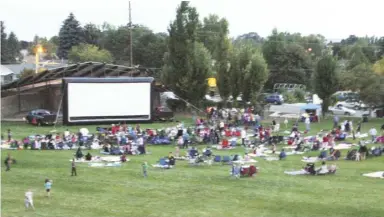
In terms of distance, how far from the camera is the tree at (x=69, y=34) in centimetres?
9801

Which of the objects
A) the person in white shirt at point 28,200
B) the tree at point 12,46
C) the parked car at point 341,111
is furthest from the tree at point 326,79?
the tree at point 12,46

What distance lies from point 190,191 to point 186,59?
1137 inches

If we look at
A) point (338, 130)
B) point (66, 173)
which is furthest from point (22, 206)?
point (338, 130)

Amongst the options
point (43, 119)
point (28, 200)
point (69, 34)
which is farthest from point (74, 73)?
point (69, 34)

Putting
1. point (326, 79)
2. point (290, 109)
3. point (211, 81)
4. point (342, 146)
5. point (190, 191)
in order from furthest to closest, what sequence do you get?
point (211, 81) < point (290, 109) < point (326, 79) < point (342, 146) < point (190, 191)

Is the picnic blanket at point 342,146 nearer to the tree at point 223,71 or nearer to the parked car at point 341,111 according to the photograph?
the parked car at point 341,111

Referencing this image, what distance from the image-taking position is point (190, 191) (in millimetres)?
21344

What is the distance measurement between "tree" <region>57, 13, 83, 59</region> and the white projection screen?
55836 millimetres

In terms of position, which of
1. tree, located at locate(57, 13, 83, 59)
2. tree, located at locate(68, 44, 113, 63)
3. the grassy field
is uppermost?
tree, located at locate(57, 13, 83, 59)

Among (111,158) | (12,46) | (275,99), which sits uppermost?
(12,46)

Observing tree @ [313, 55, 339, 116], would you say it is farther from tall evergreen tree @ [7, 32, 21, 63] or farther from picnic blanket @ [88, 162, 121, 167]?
tall evergreen tree @ [7, 32, 21, 63]

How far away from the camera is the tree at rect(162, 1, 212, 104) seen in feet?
161

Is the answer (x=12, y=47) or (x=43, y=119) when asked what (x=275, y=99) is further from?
(x=12, y=47)

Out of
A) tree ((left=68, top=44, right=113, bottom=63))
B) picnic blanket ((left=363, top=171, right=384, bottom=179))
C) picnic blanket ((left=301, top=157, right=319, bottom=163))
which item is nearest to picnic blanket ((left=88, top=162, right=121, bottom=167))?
picnic blanket ((left=301, top=157, right=319, bottom=163))
